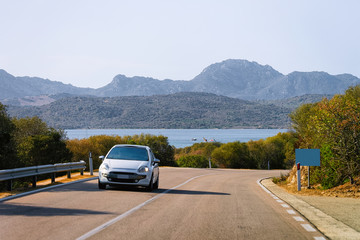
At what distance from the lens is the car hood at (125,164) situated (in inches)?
655

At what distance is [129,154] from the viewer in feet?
58.2

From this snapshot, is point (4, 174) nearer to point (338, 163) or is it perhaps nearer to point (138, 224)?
point (138, 224)

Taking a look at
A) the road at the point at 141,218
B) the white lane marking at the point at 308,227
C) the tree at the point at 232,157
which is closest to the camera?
the road at the point at 141,218

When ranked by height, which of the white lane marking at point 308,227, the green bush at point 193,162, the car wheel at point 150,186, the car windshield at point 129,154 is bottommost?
the green bush at point 193,162

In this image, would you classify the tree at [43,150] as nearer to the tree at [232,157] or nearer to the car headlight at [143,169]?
the car headlight at [143,169]

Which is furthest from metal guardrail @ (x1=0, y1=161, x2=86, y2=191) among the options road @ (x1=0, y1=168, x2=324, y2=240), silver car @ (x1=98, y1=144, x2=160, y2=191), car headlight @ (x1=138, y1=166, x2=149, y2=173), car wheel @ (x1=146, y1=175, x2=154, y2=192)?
car wheel @ (x1=146, y1=175, x2=154, y2=192)

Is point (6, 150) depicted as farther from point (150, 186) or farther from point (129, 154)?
point (150, 186)

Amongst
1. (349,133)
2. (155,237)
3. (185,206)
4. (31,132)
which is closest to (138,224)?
(155,237)

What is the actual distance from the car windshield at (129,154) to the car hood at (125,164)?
399mm

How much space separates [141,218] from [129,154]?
7361 millimetres

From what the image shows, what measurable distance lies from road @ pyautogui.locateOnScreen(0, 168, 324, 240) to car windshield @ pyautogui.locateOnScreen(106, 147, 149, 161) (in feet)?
8.06

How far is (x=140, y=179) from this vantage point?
16516mm

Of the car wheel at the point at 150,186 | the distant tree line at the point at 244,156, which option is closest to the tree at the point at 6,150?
the car wheel at the point at 150,186

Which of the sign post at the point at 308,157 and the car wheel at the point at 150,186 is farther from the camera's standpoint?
the sign post at the point at 308,157
